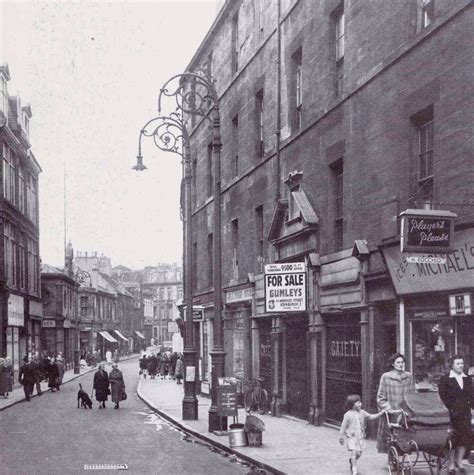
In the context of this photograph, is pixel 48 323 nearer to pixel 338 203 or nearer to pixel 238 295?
pixel 238 295

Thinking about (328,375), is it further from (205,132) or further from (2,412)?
(205,132)

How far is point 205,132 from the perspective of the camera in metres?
31.1

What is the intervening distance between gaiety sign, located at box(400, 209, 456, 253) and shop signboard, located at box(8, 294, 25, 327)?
2842 cm

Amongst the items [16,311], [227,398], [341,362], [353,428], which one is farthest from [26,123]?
[353,428]

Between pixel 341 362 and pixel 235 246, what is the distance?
9.91 metres

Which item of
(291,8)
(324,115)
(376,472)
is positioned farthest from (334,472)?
(291,8)

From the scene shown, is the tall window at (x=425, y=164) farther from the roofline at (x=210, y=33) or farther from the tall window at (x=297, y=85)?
the roofline at (x=210, y=33)

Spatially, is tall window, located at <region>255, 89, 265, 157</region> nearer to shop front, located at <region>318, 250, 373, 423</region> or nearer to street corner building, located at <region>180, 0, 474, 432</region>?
street corner building, located at <region>180, 0, 474, 432</region>

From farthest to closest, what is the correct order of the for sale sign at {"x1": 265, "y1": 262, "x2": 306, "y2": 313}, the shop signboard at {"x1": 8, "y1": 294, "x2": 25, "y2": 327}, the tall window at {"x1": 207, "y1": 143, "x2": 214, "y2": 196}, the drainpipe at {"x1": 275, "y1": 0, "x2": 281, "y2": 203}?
the shop signboard at {"x1": 8, "y1": 294, "x2": 25, "y2": 327}
the tall window at {"x1": 207, "y1": 143, "x2": 214, "y2": 196}
the drainpipe at {"x1": 275, "y1": 0, "x2": 281, "y2": 203}
the for sale sign at {"x1": 265, "y1": 262, "x2": 306, "y2": 313}

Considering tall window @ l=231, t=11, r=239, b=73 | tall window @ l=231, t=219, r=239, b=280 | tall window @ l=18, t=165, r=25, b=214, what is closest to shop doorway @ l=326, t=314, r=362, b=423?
tall window @ l=231, t=219, r=239, b=280

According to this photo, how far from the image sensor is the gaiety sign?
1148 centimetres

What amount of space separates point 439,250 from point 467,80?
2.59 m

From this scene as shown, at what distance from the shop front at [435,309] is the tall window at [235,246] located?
1202cm

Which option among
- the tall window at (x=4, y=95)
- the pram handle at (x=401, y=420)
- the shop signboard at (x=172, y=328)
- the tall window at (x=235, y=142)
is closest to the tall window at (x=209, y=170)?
the tall window at (x=235, y=142)
